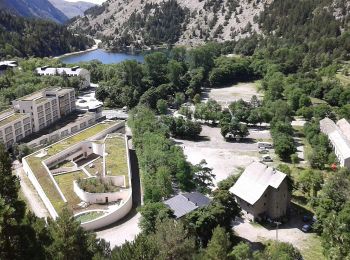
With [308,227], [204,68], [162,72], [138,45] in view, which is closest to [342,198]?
[308,227]

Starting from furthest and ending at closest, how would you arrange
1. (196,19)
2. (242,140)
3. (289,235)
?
(196,19) → (242,140) → (289,235)

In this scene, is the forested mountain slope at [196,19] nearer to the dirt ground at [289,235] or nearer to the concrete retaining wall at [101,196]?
the dirt ground at [289,235]

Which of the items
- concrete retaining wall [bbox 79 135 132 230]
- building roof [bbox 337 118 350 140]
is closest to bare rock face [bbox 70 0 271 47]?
building roof [bbox 337 118 350 140]

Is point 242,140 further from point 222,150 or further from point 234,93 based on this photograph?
point 234,93

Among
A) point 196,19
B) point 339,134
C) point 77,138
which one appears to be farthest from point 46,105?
point 196,19

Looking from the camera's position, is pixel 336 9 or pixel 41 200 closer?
pixel 41 200

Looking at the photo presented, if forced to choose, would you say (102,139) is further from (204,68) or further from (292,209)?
(204,68)
